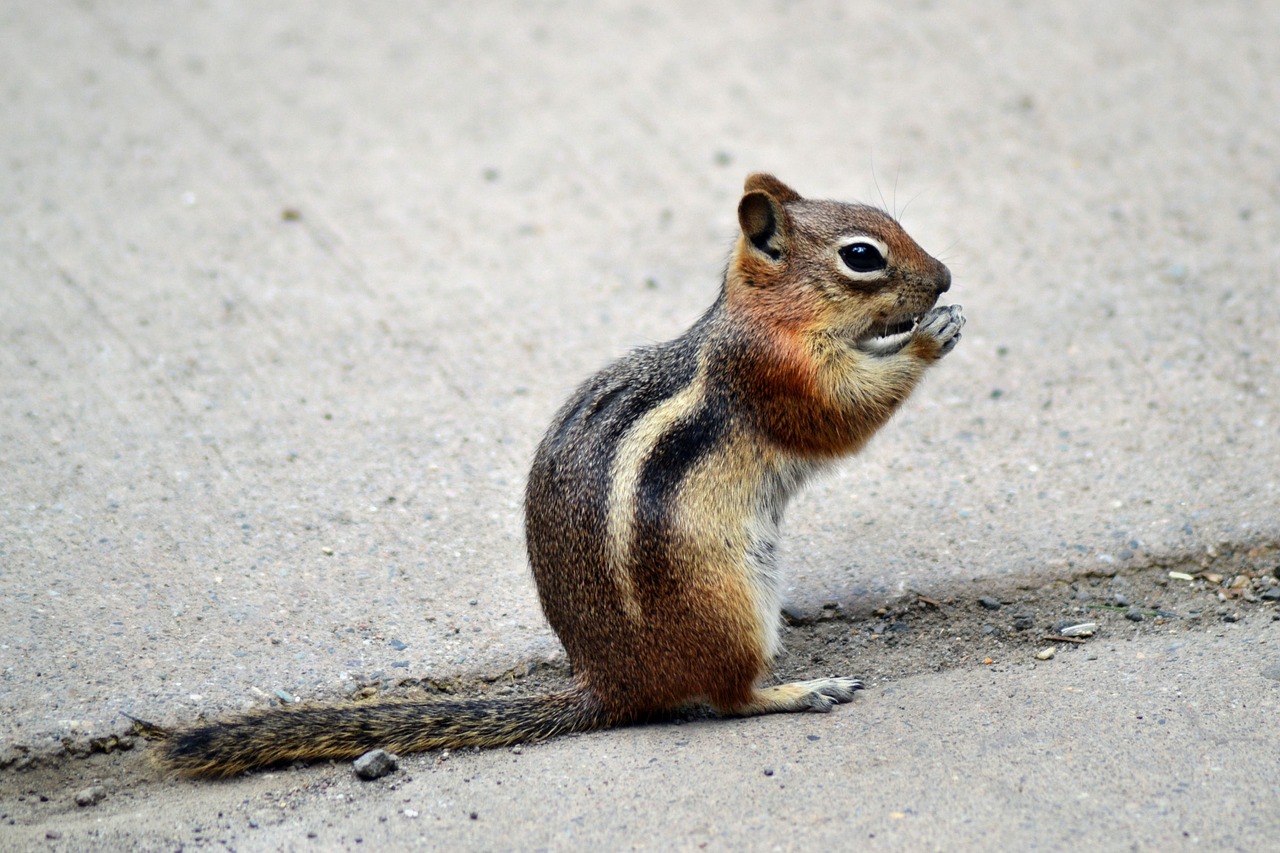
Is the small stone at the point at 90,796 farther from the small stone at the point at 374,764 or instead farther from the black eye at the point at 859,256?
the black eye at the point at 859,256

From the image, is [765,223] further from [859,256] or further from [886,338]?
[886,338]

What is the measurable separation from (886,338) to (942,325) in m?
0.15

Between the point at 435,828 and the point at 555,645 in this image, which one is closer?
→ the point at 435,828

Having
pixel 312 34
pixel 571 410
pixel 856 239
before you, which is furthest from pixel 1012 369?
pixel 312 34

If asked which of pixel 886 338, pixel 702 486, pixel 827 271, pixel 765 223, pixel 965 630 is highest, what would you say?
pixel 765 223

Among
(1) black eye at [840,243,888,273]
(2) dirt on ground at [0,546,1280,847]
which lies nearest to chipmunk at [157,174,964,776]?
(1) black eye at [840,243,888,273]

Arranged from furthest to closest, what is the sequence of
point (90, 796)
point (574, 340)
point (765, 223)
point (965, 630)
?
1. point (574, 340)
2. point (965, 630)
3. point (765, 223)
4. point (90, 796)

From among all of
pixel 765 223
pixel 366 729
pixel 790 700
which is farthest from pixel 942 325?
pixel 366 729

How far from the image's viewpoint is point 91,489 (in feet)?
13.0

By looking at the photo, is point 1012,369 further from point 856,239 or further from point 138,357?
point 138,357

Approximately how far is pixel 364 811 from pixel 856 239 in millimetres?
1784

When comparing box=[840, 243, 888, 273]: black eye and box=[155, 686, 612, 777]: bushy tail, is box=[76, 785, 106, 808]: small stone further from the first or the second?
box=[840, 243, 888, 273]: black eye

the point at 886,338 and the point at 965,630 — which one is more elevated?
the point at 886,338

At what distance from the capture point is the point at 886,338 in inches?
133
